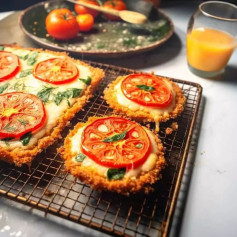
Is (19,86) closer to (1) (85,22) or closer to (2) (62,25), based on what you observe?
(2) (62,25)

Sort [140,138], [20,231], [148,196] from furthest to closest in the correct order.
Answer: [140,138] → [148,196] → [20,231]

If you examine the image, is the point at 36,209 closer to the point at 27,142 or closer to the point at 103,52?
the point at 27,142

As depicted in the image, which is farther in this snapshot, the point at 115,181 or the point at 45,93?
the point at 45,93

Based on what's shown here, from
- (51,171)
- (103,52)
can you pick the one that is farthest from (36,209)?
(103,52)

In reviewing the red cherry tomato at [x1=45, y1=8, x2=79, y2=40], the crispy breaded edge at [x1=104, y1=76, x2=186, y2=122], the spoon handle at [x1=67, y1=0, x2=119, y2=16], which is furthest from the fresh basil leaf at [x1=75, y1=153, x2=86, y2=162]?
the spoon handle at [x1=67, y1=0, x2=119, y2=16]

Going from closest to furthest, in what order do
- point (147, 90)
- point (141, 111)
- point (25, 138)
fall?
1. point (25, 138)
2. point (141, 111)
3. point (147, 90)

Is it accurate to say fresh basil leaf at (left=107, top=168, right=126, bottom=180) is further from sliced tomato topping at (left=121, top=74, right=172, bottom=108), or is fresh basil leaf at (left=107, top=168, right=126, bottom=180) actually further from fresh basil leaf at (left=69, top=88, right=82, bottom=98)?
fresh basil leaf at (left=69, top=88, right=82, bottom=98)

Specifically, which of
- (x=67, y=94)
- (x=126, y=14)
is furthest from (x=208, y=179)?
(x=126, y=14)
